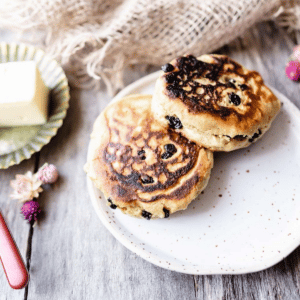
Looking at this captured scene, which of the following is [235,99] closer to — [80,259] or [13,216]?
[80,259]

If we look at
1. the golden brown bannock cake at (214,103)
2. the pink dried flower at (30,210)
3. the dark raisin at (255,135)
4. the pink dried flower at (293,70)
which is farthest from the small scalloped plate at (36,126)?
the pink dried flower at (293,70)

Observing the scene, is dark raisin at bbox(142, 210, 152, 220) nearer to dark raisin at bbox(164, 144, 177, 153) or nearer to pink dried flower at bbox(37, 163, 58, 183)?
dark raisin at bbox(164, 144, 177, 153)

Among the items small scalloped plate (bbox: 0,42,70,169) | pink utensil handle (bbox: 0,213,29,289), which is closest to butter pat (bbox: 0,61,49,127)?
small scalloped plate (bbox: 0,42,70,169)

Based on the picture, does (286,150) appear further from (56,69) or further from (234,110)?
(56,69)

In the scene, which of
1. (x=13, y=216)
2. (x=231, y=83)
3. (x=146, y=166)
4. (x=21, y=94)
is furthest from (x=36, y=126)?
(x=231, y=83)

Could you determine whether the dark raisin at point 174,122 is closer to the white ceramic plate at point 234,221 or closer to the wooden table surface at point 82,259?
the white ceramic plate at point 234,221

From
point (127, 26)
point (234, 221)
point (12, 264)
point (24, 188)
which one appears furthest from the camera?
point (127, 26)
